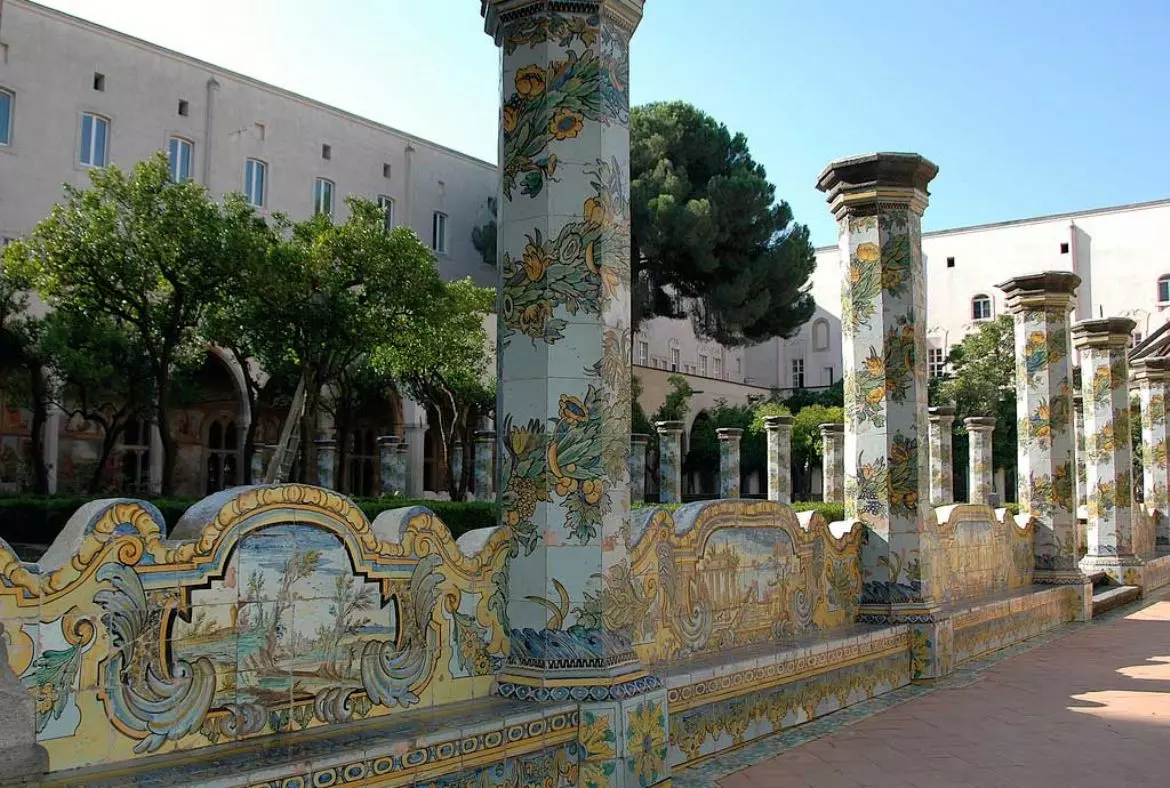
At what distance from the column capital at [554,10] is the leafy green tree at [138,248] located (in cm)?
1445

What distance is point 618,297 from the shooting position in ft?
16.9

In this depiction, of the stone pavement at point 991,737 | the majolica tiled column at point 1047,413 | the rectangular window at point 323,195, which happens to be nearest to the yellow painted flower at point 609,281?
the stone pavement at point 991,737

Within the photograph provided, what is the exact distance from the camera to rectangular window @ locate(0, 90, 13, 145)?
2534 cm

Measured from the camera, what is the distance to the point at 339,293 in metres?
19.8

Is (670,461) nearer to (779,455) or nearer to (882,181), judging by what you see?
(779,455)

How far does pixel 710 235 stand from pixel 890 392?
2648 centimetres

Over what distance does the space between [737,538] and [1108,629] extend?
697 cm

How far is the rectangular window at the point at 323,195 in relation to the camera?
32.9 meters

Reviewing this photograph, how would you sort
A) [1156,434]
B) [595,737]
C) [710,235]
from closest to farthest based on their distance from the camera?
[595,737] → [1156,434] → [710,235]

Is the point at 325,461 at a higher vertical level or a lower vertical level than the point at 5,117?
lower

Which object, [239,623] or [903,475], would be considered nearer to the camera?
[239,623]

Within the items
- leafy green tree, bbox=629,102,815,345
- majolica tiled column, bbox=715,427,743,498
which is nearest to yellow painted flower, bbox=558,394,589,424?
majolica tiled column, bbox=715,427,743,498

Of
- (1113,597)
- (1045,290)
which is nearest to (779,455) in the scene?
(1113,597)

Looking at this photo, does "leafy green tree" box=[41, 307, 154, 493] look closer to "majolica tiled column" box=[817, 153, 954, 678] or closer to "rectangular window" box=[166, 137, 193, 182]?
"rectangular window" box=[166, 137, 193, 182]
